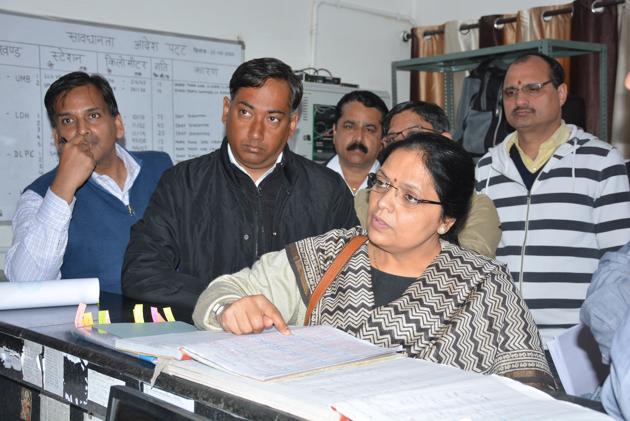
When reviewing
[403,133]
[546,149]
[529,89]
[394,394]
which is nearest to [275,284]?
[394,394]

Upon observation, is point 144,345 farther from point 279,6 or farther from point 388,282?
point 279,6

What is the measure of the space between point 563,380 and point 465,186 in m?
0.48

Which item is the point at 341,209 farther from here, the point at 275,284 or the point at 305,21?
the point at 305,21

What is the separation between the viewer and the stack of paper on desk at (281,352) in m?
1.02

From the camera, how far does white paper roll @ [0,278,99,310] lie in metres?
1.63

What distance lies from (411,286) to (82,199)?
1.31 m

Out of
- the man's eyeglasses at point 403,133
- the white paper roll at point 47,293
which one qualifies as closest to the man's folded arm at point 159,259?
the white paper roll at point 47,293

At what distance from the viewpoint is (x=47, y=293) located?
1659 millimetres

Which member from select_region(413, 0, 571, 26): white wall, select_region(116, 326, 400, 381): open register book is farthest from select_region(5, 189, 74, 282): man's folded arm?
select_region(413, 0, 571, 26): white wall

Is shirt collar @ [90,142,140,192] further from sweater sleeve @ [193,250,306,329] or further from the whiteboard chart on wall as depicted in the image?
the whiteboard chart on wall

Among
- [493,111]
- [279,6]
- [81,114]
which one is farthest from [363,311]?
[279,6]

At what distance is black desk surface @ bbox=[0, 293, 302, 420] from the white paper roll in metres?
0.02

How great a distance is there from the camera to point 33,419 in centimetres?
147

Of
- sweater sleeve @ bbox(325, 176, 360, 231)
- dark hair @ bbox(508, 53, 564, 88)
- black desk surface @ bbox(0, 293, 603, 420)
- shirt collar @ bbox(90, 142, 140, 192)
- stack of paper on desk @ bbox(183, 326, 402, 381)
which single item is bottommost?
black desk surface @ bbox(0, 293, 603, 420)
